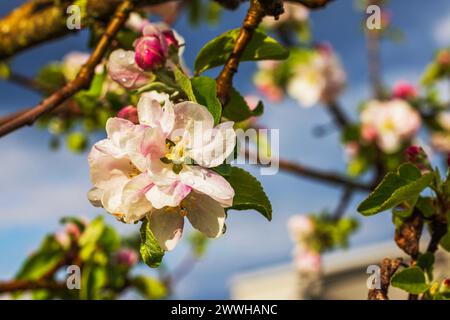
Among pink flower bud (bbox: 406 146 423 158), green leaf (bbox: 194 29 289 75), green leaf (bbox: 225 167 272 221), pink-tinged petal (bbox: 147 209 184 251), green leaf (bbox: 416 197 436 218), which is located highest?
green leaf (bbox: 194 29 289 75)

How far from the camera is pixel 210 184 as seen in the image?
0.68 meters

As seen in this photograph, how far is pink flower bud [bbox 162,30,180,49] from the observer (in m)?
0.94

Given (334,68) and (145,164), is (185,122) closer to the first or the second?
(145,164)

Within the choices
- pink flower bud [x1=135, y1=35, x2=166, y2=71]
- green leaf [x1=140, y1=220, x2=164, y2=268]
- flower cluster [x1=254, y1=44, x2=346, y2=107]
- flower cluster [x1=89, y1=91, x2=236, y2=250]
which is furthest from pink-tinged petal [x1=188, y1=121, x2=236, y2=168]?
flower cluster [x1=254, y1=44, x2=346, y2=107]

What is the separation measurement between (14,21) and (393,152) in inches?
90.2

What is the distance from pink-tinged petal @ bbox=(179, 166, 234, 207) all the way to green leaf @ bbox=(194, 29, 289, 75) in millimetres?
272

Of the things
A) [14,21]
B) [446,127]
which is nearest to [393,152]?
[446,127]

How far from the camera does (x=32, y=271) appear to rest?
1738 millimetres

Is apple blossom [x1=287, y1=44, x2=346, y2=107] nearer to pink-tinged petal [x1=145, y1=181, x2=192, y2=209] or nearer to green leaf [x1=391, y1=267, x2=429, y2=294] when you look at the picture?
green leaf [x1=391, y1=267, x2=429, y2=294]

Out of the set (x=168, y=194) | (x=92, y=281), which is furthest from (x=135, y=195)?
(x=92, y=281)

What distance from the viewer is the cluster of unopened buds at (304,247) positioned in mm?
4008

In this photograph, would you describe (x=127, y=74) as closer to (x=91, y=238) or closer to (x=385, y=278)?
(x=385, y=278)

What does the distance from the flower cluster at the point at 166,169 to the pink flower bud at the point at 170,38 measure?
0.24m

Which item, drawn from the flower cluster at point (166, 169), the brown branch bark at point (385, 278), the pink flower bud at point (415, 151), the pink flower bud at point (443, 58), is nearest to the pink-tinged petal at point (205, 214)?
the flower cluster at point (166, 169)
